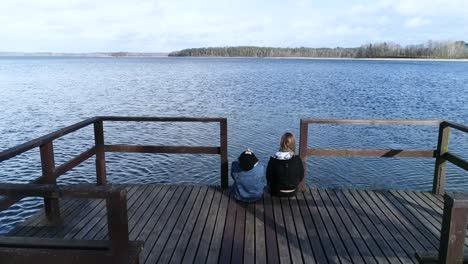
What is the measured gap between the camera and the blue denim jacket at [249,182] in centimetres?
574

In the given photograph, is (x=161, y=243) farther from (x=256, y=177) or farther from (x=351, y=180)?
(x=351, y=180)

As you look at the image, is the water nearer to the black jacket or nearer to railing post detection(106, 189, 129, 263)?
the black jacket

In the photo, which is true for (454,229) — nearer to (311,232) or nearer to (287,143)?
(311,232)

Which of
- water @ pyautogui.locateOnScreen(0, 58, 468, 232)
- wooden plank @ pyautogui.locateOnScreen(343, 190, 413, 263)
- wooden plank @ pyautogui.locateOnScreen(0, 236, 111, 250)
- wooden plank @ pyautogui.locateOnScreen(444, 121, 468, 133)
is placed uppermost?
wooden plank @ pyautogui.locateOnScreen(444, 121, 468, 133)

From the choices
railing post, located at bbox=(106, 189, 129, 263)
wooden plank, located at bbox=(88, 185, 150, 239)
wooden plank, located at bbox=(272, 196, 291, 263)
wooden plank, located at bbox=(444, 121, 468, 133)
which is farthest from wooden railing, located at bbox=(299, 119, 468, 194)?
railing post, located at bbox=(106, 189, 129, 263)

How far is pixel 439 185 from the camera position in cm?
642

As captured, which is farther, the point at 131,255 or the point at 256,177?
the point at 256,177

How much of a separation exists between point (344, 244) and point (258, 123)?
1727 centimetres

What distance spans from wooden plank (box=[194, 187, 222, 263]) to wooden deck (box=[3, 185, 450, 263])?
12 millimetres

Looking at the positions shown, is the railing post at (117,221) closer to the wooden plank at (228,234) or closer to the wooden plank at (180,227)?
the wooden plank at (180,227)

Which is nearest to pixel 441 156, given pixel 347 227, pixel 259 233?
pixel 347 227

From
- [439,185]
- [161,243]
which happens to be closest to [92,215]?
[161,243]

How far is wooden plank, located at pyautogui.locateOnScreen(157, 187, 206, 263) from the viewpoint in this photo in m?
4.32

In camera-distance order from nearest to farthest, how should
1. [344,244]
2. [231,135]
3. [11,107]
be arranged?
[344,244], [231,135], [11,107]
